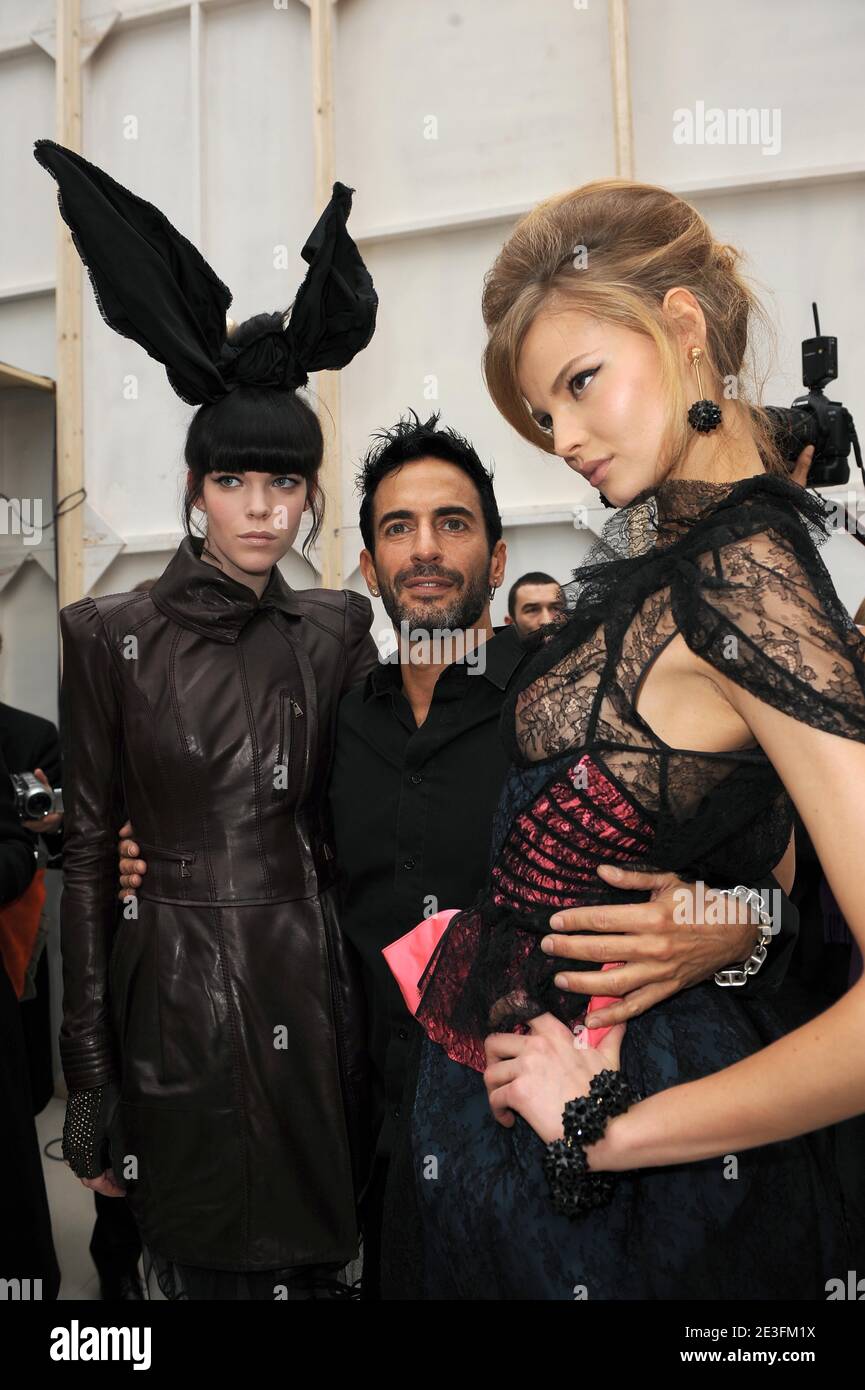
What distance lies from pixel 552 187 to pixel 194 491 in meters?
3.30

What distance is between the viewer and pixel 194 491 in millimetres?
2221

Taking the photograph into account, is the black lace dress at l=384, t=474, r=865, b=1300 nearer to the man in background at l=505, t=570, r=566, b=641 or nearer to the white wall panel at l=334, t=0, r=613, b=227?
the man in background at l=505, t=570, r=566, b=641

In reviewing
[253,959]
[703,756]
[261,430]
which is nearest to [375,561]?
[261,430]

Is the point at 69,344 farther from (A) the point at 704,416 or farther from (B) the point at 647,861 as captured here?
(B) the point at 647,861

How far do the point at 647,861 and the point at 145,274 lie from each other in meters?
1.54

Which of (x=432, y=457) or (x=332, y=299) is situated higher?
(x=332, y=299)

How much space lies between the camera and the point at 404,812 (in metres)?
1.96

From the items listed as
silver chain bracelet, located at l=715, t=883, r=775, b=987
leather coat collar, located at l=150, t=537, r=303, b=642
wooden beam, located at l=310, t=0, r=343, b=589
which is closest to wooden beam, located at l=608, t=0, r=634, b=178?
wooden beam, located at l=310, t=0, r=343, b=589

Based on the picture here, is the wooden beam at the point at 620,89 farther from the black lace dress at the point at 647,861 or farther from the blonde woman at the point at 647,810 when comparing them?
the black lace dress at the point at 647,861

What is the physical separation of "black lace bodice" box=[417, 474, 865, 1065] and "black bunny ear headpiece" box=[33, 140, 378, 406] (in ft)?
3.72

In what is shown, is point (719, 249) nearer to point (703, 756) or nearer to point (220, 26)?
point (703, 756)

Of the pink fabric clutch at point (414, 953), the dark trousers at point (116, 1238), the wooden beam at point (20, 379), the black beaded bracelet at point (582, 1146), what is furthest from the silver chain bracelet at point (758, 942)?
the wooden beam at point (20, 379)

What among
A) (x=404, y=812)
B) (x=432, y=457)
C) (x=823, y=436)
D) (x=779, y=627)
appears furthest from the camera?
(x=823, y=436)

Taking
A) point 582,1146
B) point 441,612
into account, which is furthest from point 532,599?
point 582,1146
